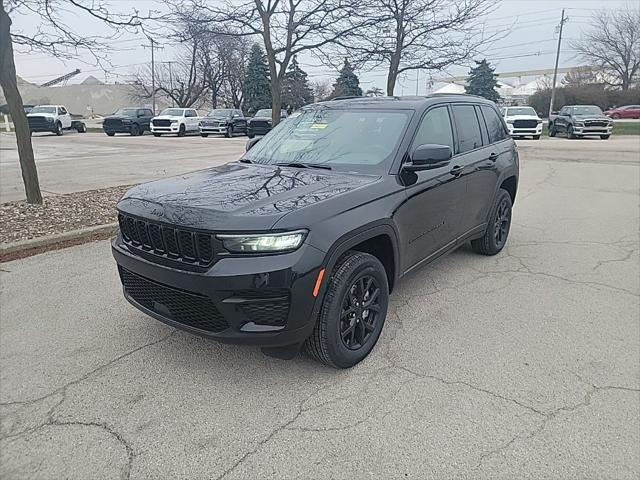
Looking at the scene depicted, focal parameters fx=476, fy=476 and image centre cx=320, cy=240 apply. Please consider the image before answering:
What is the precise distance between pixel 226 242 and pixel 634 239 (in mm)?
5936

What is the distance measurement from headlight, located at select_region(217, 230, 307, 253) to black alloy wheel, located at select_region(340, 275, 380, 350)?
620mm

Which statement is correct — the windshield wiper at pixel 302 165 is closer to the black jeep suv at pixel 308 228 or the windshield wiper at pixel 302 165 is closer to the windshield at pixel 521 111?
the black jeep suv at pixel 308 228

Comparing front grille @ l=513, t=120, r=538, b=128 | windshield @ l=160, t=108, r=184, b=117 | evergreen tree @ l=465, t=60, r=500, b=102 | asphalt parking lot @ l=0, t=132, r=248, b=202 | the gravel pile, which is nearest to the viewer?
the gravel pile

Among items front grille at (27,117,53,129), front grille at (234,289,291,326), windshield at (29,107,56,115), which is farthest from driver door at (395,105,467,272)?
windshield at (29,107,56,115)

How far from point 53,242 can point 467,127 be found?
192 inches

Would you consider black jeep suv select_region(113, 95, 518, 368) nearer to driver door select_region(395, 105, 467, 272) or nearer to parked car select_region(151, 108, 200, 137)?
driver door select_region(395, 105, 467, 272)

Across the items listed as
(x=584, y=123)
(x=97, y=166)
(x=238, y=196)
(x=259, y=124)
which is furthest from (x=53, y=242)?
(x=584, y=123)

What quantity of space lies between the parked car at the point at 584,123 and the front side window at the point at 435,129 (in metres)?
23.4

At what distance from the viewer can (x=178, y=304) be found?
9.35 feet

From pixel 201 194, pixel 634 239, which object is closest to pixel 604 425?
pixel 201 194

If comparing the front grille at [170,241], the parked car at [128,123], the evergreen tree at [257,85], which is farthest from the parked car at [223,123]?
the front grille at [170,241]

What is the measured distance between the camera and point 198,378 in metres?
3.02

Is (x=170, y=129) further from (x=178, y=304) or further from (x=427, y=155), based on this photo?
(x=178, y=304)

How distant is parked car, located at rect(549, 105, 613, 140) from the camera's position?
2362 cm
